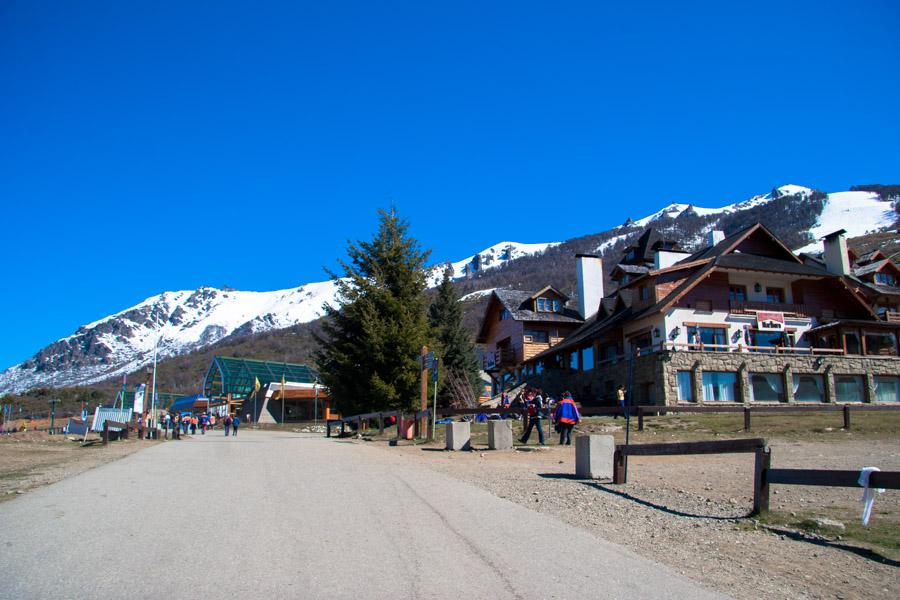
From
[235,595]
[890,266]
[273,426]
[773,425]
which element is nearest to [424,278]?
[773,425]

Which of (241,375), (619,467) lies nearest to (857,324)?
(619,467)

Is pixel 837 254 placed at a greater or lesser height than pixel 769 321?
greater

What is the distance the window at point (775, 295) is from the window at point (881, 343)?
5.15 metres

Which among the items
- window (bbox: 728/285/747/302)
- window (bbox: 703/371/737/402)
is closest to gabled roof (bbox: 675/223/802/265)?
window (bbox: 728/285/747/302)

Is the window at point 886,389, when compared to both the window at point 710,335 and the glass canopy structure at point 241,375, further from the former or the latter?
the glass canopy structure at point 241,375

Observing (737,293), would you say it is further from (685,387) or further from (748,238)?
(685,387)

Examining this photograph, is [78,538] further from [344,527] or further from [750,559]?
[750,559]

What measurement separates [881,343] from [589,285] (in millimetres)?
18446

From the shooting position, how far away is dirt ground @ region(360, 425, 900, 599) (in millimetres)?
5836

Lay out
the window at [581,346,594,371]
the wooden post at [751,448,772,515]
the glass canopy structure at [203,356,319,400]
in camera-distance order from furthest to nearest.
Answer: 1. the glass canopy structure at [203,356,319,400]
2. the window at [581,346,594,371]
3. the wooden post at [751,448,772,515]

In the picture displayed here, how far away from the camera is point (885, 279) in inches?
1794

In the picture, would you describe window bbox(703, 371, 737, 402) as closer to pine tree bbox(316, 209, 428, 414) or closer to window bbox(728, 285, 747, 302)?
window bbox(728, 285, 747, 302)

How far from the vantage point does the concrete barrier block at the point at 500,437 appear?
1784 cm

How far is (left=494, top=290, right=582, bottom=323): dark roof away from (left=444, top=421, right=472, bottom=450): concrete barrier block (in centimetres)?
2971
